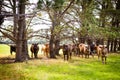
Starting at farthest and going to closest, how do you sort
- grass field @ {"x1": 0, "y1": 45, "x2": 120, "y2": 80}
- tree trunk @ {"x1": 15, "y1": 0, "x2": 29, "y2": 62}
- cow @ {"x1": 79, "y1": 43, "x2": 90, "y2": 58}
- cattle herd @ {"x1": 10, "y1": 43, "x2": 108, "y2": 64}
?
cow @ {"x1": 79, "y1": 43, "x2": 90, "y2": 58} < cattle herd @ {"x1": 10, "y1": 43, "x2": 108, "y2": 64} < tree trunk @ {"x1": 15, "y1": 0, "x2": 29, "y2": 62} < grass field @ {"x1": 0, "y1": 45, "x2": 120, "y2": 80}

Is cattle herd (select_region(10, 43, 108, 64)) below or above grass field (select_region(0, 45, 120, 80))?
above

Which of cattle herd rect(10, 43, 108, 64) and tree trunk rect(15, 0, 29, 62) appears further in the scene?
cattle herd rect(10, 43, 108, 64)

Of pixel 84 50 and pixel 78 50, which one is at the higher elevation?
pixel 84 50

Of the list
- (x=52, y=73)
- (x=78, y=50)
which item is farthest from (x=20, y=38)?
(x=78, y=50)

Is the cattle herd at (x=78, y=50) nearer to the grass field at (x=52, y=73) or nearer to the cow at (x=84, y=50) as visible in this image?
the cow at (x=84, y=50)

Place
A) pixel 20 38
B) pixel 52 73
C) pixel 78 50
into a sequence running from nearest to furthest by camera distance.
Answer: pixel 52 73
pixel 20 38
pixel 78 50

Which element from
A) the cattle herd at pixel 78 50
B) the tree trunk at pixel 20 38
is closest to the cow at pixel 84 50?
A: the cattle herd at pixel 78 50

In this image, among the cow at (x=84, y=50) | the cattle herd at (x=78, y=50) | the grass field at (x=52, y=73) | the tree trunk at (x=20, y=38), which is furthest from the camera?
the cow at (x=84, y=50)

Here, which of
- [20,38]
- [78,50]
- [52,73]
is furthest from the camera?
[78,50]

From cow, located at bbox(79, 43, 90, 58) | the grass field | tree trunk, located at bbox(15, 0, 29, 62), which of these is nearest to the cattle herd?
cow, located at bbox(79, 43, 90, 58)

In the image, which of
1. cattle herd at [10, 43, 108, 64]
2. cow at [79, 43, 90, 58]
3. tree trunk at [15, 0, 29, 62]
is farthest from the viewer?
cow at [79, 43, 90, 58]

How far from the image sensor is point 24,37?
2972 cm

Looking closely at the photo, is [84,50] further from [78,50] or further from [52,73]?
[52,73]

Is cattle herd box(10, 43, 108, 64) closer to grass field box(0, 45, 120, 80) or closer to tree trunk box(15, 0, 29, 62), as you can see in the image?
tree trunk box(15, 0, 29, 62)
